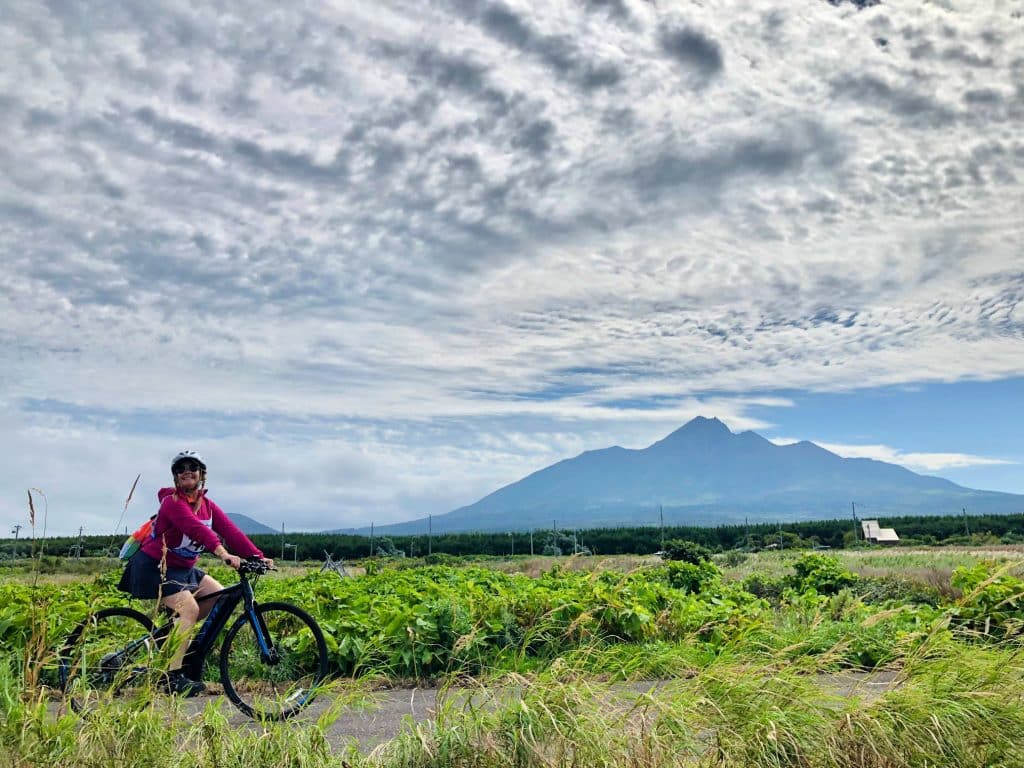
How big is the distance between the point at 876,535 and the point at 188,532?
5621cm

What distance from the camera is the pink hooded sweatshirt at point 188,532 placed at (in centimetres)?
625

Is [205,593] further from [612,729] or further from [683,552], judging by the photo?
[683,552]

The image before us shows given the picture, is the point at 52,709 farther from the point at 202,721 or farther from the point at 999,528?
the point at 999,528

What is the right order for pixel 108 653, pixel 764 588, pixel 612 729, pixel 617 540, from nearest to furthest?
pixel 612 729 < pixel 108 653 < pixel 764 588 < pixel 617 540

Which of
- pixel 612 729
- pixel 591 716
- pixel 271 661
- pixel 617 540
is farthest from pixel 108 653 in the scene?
Result: pixel 617 540

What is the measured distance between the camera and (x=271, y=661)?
6.53 m

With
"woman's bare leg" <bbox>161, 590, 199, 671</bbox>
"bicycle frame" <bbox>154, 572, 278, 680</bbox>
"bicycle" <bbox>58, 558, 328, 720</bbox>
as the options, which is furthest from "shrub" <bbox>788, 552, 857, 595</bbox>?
"woman's bare leg" <bbox>161, 590, 199, 671</bbox>

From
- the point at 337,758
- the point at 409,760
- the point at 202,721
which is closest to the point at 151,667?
the point at 202,721

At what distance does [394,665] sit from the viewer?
25.0 feet

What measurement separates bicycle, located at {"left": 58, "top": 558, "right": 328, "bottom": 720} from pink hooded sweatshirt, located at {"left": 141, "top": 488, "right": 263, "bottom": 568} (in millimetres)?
280

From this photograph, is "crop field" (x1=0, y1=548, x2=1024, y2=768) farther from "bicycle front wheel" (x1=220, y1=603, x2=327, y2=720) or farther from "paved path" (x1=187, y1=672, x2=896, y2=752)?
"bicycle front wheel" (x1=220, y1=603, x2=327, y2=720)

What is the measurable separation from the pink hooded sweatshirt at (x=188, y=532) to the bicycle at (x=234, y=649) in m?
0.28

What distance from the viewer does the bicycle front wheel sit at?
20.3ft

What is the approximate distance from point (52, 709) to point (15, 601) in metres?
2.92
